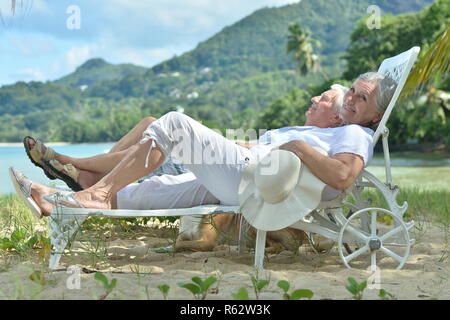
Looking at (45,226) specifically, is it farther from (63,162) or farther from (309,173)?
(309,173)

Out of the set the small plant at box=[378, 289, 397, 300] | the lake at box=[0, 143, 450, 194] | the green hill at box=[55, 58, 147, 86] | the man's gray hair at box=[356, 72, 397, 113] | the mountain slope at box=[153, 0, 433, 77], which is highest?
the mountain slope at box=[153, 0, 433, 77]

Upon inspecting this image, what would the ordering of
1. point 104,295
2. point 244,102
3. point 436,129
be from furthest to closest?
point 244,102
point 436,129
point 104,295

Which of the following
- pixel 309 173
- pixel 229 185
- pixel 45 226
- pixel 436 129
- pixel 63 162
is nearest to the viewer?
pixel 309 173

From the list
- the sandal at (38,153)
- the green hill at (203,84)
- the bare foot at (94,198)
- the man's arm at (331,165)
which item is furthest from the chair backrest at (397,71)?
the green hill at (203,84)

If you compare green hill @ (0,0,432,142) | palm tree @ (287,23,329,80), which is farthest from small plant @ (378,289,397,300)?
green hill @ (0,0,432,142)

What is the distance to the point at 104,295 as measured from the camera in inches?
89.6

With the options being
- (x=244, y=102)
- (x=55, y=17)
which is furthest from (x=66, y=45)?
(x=244, y=102)

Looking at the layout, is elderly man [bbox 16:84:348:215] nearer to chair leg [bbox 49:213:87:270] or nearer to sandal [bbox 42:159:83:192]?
sandal [bbox 42:159:83:192]

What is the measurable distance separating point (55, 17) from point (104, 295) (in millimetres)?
118223

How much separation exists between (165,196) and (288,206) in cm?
80

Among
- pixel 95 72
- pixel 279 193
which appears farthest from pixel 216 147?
pixel 95 72

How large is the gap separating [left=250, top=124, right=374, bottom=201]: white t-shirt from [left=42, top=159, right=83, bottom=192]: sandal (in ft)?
3.56

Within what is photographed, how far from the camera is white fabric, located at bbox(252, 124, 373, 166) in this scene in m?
2.88

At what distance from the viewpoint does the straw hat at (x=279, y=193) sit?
2.76 m
